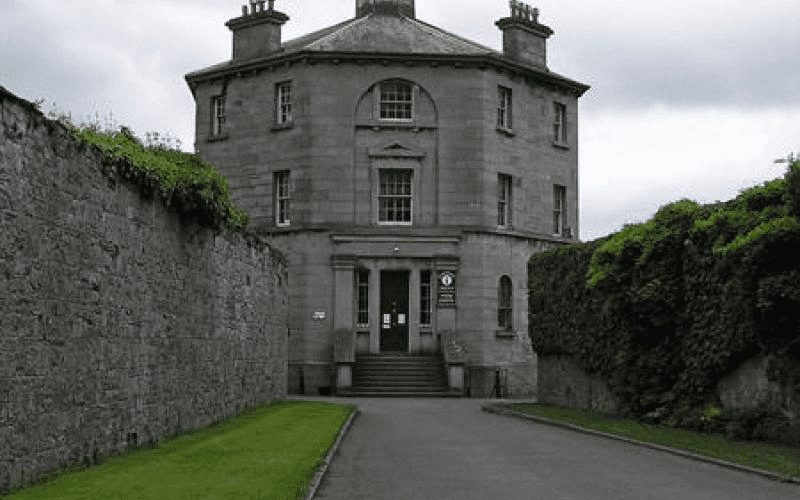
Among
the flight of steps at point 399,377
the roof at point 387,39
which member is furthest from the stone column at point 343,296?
the roof at point 387,39

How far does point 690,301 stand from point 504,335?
19003mm

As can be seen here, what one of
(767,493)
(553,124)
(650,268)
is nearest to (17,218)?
(767,493)

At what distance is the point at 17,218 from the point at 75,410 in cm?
282

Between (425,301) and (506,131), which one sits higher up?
(506,131)

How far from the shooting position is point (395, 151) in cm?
3822

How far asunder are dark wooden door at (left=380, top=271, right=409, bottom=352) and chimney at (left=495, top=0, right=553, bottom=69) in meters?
10.3

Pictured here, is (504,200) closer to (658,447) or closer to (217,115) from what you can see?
(217,115)

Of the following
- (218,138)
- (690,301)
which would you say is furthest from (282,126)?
(690,301)

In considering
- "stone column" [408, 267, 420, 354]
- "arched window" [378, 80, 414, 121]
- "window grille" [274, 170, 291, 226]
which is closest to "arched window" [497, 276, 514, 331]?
"stone column" [408, 267, 420, 354]

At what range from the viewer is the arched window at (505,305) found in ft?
127

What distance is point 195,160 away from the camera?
56.6 ft

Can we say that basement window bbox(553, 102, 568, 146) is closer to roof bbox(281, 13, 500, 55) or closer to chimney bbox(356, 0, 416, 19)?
roof bbox(281, 13, 500, 55)

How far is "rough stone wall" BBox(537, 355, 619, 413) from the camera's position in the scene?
79.2ft

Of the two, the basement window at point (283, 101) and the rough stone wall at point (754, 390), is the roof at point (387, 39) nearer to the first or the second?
the basement window at point (283, 101)
